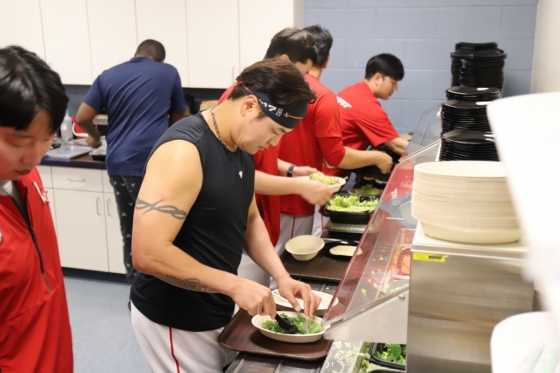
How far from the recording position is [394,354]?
179 centimetres

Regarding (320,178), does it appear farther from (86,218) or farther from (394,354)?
(86,218)

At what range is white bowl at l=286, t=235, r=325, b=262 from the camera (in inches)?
100

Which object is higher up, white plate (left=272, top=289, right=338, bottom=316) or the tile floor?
white plate (left=272, top=289, right=338, bottom=316)

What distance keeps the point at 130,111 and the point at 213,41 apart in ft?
3.45

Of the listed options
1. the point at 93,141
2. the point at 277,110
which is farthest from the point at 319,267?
the point at 93,141

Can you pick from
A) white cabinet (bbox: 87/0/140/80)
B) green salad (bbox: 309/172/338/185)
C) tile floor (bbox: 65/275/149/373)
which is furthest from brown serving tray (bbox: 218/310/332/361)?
white cabinet (bbox: 87/0/140/80)

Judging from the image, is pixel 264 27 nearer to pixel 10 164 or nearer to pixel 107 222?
pixel 107 222

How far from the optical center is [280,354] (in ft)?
5.62

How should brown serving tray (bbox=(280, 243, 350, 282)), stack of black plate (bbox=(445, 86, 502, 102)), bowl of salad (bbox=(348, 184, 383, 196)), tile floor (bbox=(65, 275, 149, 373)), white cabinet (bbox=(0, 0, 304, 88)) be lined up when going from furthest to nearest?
1. white cabinet (bbox=(0, 0, 304, 88))
2. bowl of salad (bbox=(348, 184, 383, 196))
3. tile floor (bbox=(65, 275, 149, 373))
4. brown serving tray (bbox=(280, 243, 350, 282))
5. stack of black plate (bbox=(445, 86, 502, 102))

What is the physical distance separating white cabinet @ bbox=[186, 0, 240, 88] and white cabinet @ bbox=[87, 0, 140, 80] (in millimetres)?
523

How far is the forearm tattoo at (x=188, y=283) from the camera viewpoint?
1.69 metres

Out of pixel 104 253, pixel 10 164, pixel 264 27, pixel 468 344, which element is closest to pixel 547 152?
pixel 468 344

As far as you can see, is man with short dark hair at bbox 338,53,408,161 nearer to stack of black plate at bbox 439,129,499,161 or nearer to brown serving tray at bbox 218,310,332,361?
stack of black plate at bbox 439,129,499,161

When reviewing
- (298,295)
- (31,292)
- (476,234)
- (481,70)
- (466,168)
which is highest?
(481,70)
